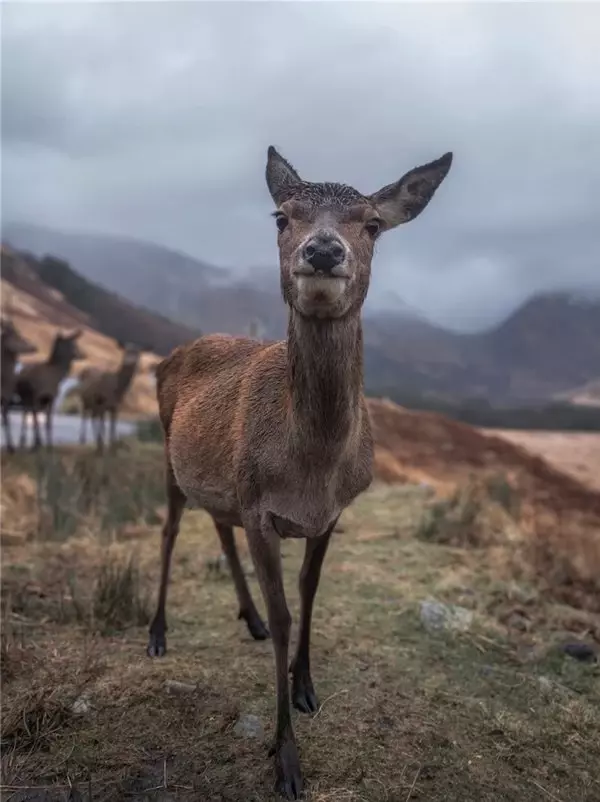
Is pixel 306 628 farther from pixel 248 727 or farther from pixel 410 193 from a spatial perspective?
pixel 410 193

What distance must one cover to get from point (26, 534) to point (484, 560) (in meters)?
4.76

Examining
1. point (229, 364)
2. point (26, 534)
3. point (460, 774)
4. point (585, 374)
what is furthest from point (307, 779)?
point (585, 374)

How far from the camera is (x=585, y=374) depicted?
1288 centimetres

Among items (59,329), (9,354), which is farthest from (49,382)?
(59,329)

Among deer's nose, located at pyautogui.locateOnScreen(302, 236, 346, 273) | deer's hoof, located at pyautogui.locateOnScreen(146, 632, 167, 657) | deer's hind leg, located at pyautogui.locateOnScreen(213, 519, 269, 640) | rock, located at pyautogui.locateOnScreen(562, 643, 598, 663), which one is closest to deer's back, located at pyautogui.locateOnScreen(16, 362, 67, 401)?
deer's hind leg, located at pyautogui.locateOnScreen(213, 519, 269, 640)

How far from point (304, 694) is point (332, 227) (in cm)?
269

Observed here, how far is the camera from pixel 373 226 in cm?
343

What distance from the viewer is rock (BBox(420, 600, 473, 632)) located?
5364 mm

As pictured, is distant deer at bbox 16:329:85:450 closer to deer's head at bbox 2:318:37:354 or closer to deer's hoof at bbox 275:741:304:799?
deer's head at bbox 2:318:37:354

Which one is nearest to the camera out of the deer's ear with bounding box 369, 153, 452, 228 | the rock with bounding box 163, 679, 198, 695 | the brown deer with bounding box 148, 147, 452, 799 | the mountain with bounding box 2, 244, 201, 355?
the brown deer with bounding box 148, 147, 452, 799

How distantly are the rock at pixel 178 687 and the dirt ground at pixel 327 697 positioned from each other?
0.06 feet

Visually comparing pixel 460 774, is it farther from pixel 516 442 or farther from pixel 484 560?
pixel 516 442

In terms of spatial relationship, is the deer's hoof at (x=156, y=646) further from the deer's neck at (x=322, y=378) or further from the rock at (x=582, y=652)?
the rock at (x=582, y=652)

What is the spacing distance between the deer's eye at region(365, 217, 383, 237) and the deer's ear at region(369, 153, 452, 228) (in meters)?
0.16
